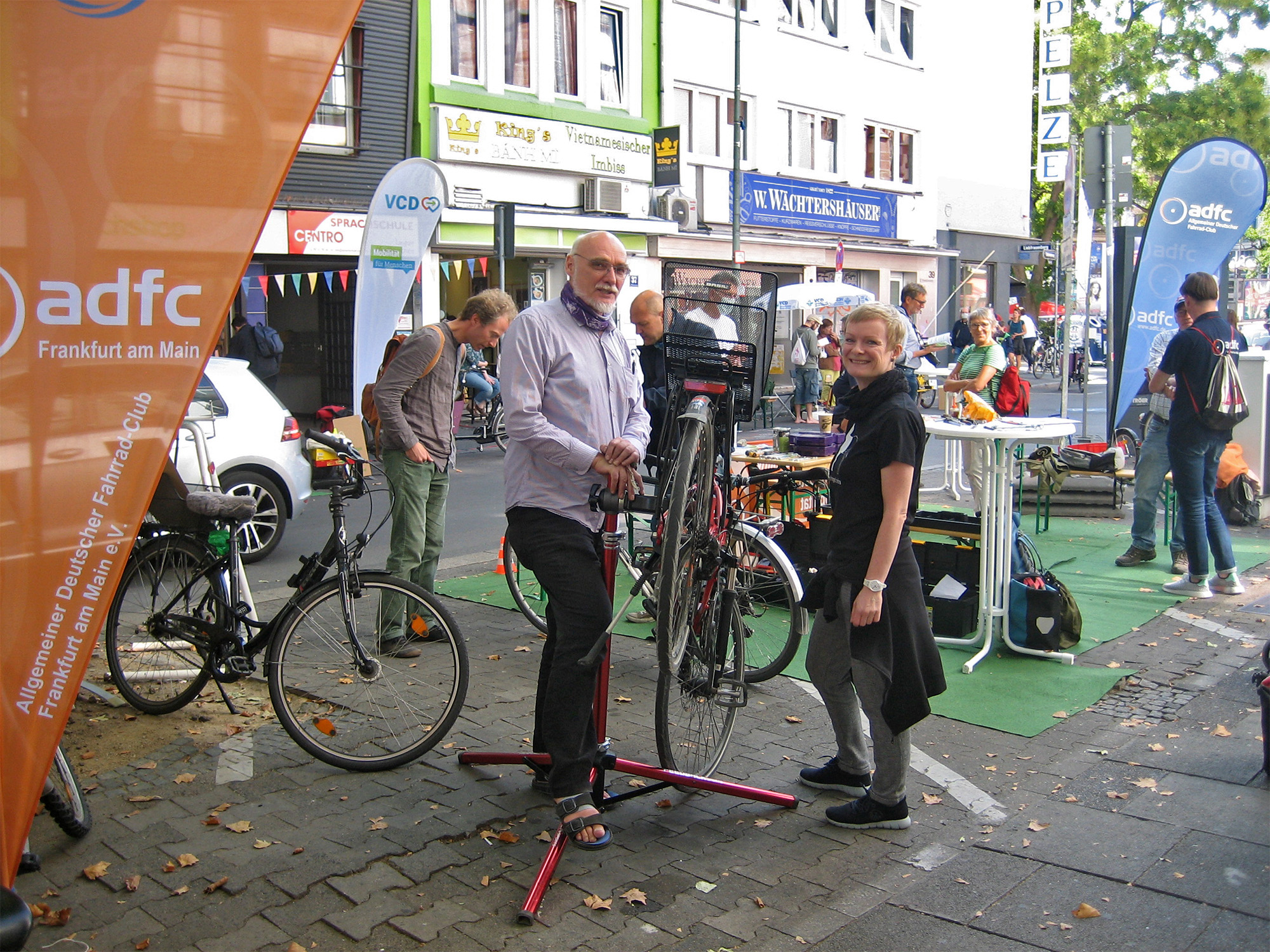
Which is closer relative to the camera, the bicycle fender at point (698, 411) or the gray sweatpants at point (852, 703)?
the bicycle fender at point (698, 411)

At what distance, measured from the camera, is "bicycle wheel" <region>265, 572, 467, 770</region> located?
14.6ft

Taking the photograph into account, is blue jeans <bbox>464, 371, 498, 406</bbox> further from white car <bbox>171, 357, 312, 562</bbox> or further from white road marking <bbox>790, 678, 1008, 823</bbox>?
white road marking <bbox>790, 678, 1008, 823</bbox>

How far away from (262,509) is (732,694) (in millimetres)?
5827

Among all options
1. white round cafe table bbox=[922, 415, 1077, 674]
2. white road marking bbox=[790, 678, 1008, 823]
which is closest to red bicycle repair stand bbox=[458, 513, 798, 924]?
white road marking bbox=[790, 678, 1008, 823]

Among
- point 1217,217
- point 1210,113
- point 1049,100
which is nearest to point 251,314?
point 1049,100

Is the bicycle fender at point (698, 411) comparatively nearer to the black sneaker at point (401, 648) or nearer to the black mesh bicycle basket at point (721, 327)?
the black mesh bicycle basket at point (721, 327)

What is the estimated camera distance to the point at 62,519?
107 inches

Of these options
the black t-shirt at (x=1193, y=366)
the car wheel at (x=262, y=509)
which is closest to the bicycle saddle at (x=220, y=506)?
the car wheel at (x=262, y=509)

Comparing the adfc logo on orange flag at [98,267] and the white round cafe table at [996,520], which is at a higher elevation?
the adfc logo on orange flag at [98,267]

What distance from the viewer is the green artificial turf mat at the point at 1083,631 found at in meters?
5.32

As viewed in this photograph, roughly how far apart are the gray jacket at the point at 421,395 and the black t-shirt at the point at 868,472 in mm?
2743

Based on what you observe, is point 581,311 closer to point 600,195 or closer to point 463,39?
point 463,39

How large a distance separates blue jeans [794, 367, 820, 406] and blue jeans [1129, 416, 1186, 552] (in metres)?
12.6

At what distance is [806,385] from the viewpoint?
21.1m
